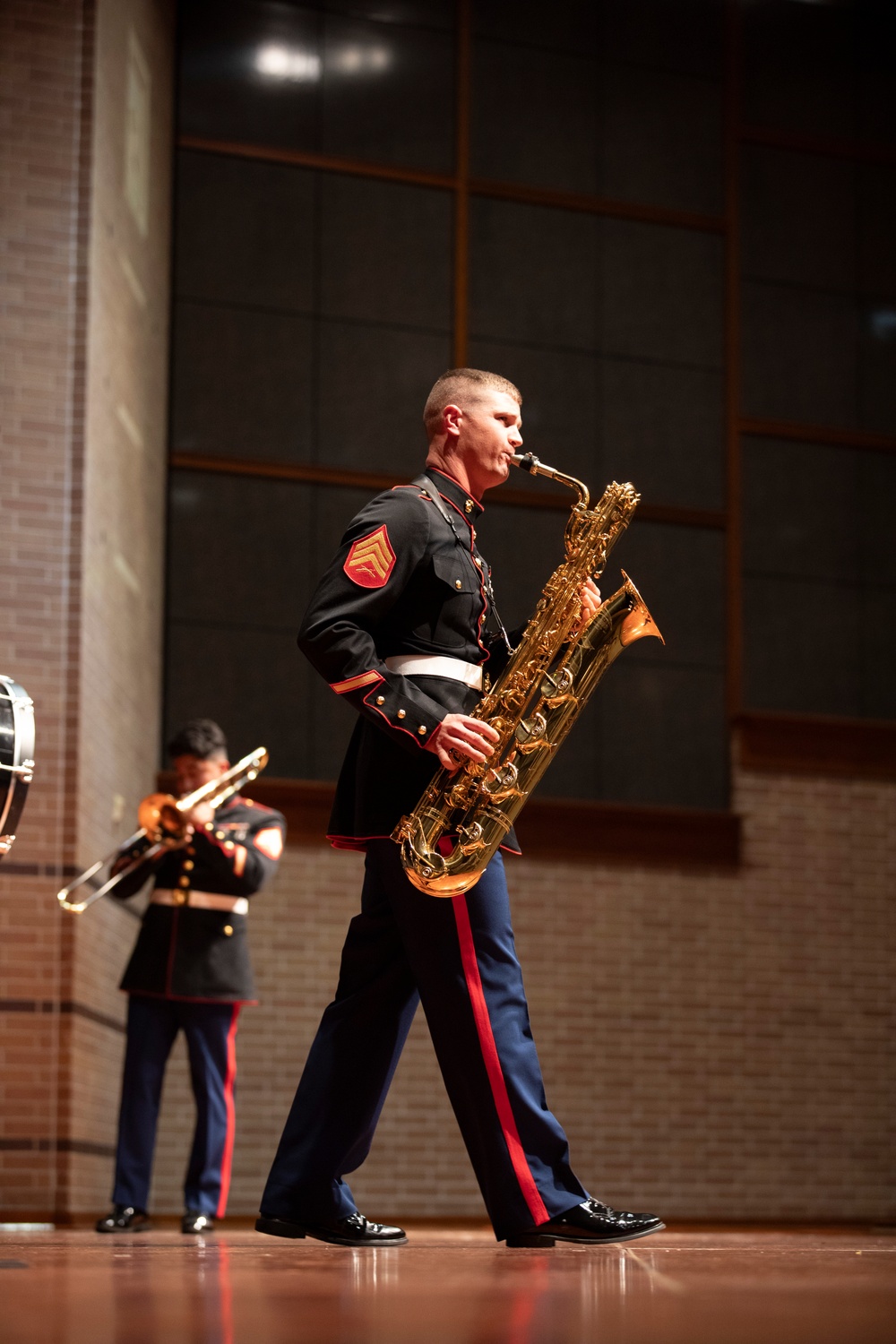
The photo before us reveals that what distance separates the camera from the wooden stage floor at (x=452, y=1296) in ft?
6.40

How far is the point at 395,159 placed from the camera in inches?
377

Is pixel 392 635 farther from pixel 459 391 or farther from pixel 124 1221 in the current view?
pixel 124 1221

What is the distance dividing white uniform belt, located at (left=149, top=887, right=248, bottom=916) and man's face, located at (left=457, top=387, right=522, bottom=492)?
2.72 meters

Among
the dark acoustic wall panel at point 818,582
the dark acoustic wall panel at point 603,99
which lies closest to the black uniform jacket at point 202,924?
the dark acoustic wall panel at point 818,582

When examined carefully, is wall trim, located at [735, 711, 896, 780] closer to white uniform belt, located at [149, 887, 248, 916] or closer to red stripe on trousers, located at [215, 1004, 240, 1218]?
white uniform belt, located at [149, 887, 248, 916]

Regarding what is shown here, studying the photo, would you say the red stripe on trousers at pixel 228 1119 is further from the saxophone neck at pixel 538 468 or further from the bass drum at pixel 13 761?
the saxophone neck at pixel 538 468

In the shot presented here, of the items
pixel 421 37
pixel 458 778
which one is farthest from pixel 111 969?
pixel 421 37

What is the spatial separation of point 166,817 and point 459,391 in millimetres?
2646

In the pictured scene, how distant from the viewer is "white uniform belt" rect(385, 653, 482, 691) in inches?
137

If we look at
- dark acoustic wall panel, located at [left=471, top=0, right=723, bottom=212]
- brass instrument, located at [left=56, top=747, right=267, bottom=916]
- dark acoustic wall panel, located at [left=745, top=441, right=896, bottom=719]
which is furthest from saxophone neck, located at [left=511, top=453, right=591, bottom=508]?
dark acoustic wall panel, located at [left=471, top=0, right=723, bottom=212]

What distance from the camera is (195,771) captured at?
6.10m

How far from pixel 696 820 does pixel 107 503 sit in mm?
3978

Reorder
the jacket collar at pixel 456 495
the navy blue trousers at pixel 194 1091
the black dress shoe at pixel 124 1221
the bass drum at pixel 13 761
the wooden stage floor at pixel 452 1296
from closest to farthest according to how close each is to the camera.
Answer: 1. the wooden stage floor at pixel 452 1296
2. the bass drum at pixel 13 761
3. the jacket collar at pixel 456 495
4. the black dress shoe at pixel 124 1221
5. the navy blue trousers at pixel 194 1091

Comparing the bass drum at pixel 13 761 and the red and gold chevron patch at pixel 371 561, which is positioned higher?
the red and gold chevron patch at pixel 371 561
